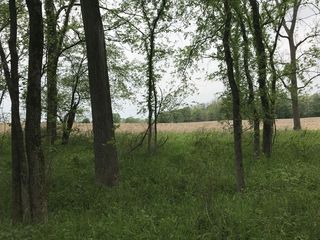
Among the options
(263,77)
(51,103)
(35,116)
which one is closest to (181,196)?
(35,116)

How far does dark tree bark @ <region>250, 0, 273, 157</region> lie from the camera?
51.1 feet

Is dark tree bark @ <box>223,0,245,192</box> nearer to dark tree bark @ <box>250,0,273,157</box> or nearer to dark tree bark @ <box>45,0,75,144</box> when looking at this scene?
dark tree bark @ <box>250,0,273,157</box>

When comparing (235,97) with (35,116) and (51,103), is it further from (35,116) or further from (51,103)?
(51,103)

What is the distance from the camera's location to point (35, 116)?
10000 mm

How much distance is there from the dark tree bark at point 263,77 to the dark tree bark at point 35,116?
7.98 metres

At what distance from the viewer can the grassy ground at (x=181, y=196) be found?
8.87 metres

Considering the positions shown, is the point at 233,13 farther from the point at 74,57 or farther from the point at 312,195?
the point at 74,57

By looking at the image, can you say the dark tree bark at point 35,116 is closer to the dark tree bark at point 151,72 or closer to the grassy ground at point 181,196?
the grassy ground at point 181,196

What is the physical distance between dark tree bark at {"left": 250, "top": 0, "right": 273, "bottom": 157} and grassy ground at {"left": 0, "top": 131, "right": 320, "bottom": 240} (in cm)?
83

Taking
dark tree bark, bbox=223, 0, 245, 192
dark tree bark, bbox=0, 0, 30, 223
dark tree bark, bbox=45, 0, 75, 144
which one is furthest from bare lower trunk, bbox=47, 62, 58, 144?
dark tree bark, bbox=223, 0, 245, 192

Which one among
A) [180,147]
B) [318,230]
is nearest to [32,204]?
[318,230]

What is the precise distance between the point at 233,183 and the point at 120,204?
11.8 feet

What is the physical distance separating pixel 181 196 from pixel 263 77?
19.0 ft

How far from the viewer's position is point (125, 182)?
46.3ft
